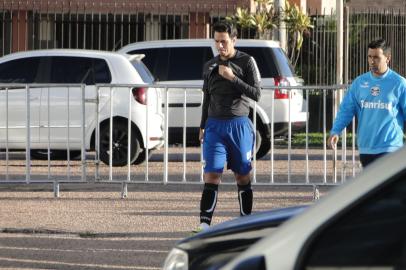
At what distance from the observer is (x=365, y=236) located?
3707 millimetres

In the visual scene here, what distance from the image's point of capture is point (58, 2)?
1138 inches

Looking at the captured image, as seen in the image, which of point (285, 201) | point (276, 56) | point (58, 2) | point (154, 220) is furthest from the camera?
point (58, 2)

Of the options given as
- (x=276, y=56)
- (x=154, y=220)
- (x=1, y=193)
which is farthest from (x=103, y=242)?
(x=276, y=56)

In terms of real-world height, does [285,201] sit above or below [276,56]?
below

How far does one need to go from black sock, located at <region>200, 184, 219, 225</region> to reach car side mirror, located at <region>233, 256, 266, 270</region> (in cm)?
638

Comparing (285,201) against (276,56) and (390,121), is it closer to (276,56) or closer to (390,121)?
(390,121)

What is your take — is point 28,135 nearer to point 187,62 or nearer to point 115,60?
point 115,60

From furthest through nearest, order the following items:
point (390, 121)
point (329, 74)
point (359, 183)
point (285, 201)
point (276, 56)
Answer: point (329, 74), point (276, 56), point (285, 201), point (390, 121), point (359, 183)

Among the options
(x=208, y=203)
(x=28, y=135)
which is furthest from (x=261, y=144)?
(x=208, y=203)

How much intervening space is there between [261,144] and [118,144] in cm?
270

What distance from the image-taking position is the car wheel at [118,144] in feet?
55.3

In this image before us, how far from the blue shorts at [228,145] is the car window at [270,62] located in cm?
980

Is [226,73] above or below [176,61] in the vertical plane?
above

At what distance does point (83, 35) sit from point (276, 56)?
758cm
